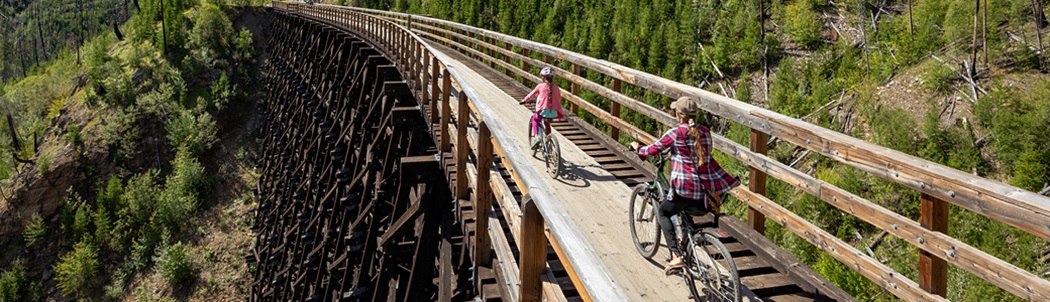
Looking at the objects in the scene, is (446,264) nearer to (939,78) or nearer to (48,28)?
(939,78)

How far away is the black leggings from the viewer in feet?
12.5

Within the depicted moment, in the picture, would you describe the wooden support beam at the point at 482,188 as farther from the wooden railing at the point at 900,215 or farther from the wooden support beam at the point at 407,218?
the wooden support beam at the point at 407,218

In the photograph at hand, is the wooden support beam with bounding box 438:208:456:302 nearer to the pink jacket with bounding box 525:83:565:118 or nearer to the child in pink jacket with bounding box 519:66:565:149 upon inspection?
the child in pink jacket with bounding box 519:66:565:149

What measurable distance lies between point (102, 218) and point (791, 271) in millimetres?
35057

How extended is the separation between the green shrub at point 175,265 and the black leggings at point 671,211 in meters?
26.1

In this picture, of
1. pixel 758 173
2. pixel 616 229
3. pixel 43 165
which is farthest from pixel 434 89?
pixel 43 165

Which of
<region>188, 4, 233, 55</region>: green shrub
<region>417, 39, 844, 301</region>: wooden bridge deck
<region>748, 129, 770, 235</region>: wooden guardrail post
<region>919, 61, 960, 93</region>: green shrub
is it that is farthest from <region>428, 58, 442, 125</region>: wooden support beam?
→ <region>188, 4, 233, 55</region>: green shrub

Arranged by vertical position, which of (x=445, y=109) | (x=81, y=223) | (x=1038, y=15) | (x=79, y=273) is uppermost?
(x=1038, y=15)

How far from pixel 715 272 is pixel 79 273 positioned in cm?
3283

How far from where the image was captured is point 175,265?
24.4 metres

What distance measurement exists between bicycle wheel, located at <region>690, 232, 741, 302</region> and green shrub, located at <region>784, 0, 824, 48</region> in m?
18.9

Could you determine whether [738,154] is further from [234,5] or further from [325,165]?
[234,5]

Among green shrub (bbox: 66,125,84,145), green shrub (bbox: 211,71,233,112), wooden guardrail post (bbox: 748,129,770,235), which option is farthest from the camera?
green shrub (bbox: 211,71,233,112)

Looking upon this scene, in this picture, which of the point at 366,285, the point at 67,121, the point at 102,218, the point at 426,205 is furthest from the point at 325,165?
the point at 67,121
